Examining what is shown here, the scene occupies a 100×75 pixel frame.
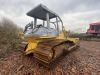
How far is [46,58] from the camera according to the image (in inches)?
120

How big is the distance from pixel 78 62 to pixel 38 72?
1649mm

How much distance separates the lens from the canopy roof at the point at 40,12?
12.8 ft

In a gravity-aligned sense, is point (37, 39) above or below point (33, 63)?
above

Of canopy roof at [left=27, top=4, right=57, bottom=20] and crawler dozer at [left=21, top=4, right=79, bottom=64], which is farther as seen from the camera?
canopy roof at [left=27, top=4, right=57, bottom=20]

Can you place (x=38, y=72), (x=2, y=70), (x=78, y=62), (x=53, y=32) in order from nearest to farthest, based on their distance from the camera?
(x=38, y=72) → (x=2, y=70) → (x=78, y=62) → (x=53, y=32)

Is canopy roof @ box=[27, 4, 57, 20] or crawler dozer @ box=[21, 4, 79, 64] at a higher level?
canopy roof @ box=[27, 4, 57, 20]

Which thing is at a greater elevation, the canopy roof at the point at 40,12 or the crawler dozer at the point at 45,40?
the canopy roof at the point at 40,12

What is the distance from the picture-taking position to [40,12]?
4430mm

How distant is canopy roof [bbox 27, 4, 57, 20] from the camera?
390cm

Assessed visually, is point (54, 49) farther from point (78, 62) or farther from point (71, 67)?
point (78, 62)

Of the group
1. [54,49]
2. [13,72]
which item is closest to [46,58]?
[54,49]

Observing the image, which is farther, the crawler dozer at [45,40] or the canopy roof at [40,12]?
the canopy roof at [40,12]

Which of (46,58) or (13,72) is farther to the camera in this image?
(13,72)

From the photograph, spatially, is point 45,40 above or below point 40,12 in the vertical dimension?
below
